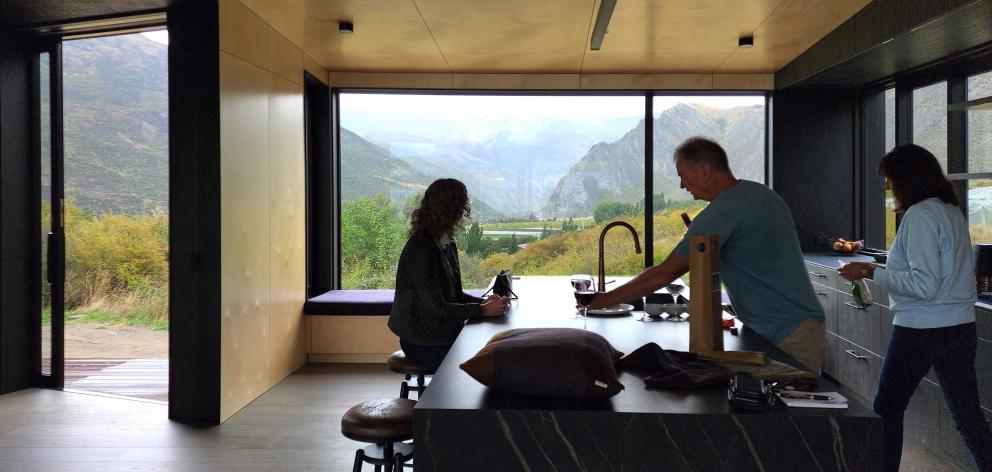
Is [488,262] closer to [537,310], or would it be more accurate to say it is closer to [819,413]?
[537,310]

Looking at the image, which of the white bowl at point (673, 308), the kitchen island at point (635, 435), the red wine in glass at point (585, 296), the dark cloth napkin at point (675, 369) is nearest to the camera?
the kitchen island at point (635, 435)

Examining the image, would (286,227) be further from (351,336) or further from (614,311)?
(614,311)

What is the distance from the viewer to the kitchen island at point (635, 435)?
65.8 inches

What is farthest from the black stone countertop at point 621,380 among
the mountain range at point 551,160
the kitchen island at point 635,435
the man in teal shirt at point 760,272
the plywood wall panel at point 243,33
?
the mountain range at point 551,160

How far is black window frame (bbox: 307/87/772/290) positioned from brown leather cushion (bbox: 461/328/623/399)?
518 cm

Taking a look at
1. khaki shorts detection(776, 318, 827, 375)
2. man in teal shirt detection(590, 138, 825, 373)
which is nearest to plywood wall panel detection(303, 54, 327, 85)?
man in teal shirt detection(590, 138, 825, 373)

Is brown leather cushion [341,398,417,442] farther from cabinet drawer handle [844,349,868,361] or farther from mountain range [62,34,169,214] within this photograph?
cabinet drawer handle [844,349,868,361]

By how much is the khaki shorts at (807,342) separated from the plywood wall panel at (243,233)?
3287 mm

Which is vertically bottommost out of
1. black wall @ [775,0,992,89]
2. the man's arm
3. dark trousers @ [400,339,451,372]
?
dark trousers @ [400,339,451,372]

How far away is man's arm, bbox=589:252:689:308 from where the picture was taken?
259cm

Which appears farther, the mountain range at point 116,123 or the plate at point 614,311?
the mountain range at point 116,123

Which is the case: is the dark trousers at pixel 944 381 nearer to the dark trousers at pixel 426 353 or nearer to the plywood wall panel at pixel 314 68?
the dark trousers at pixel 426 353

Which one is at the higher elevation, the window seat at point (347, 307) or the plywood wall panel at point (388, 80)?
the plywood wall panel at point (388, 80)

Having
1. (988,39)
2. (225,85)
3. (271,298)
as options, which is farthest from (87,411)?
(988,39)
